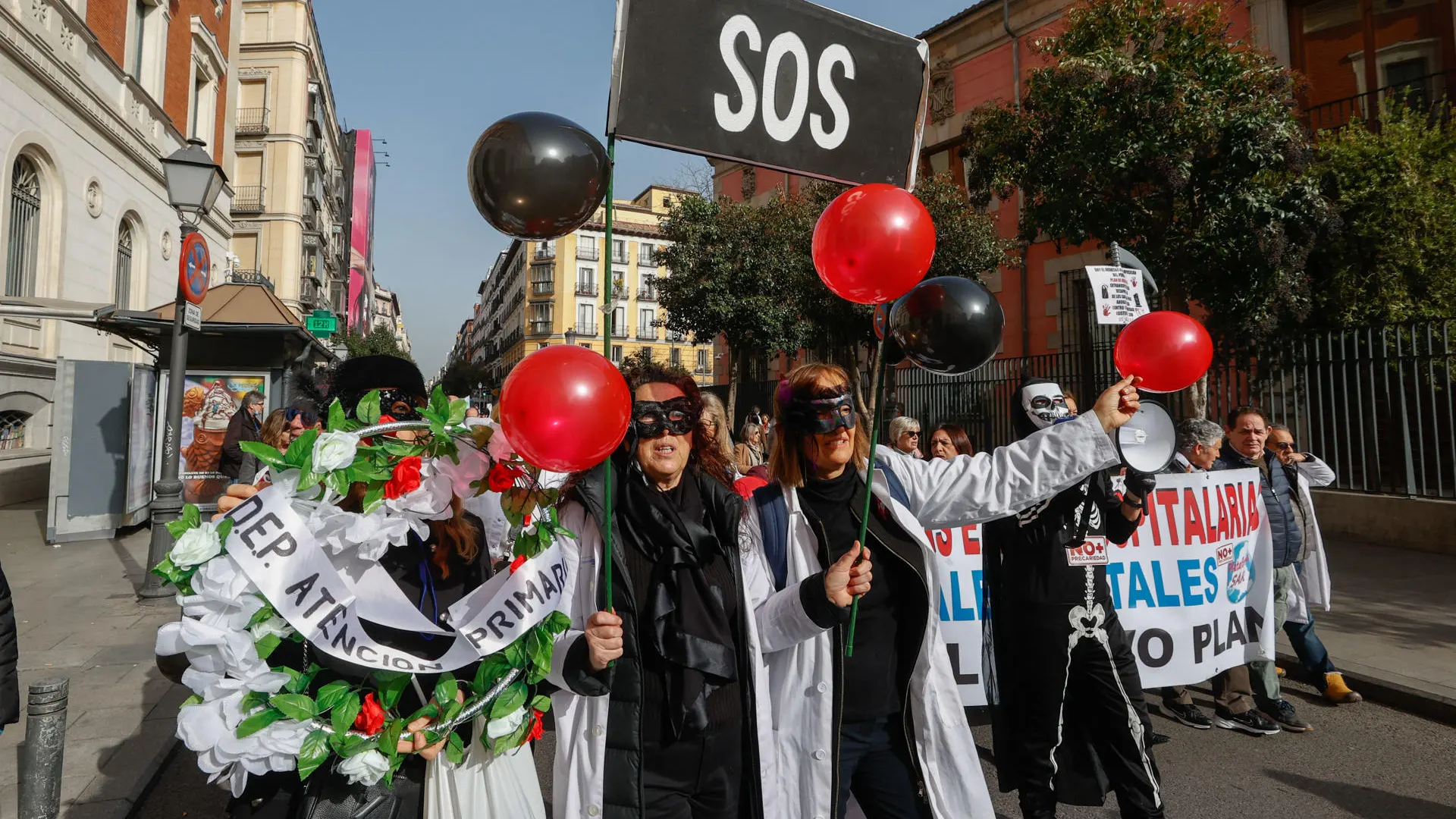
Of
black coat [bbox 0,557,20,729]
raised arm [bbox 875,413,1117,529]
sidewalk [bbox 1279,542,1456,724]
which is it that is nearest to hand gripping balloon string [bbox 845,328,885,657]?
raised arm [bbox 875,413,1117,529]

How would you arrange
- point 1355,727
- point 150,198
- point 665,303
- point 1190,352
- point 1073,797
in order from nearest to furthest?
point 1190,352 < point 1073,797 < point 1355,727 < point 150,198 < point 665,303

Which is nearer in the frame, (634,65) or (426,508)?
(426,508)

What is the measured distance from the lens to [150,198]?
1738cm

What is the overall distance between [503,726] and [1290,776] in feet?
12.9

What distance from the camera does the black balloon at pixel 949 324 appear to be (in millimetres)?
2293

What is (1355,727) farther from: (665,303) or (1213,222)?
(665,303)

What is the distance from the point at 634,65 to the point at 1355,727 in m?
5.27

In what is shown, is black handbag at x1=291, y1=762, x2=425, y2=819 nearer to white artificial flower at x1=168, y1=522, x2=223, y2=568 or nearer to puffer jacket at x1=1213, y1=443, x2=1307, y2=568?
white artificial flower at x1=168, y1=522, x2=223, y2=568

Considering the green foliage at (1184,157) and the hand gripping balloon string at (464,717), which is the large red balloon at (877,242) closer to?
the hand gripping balloon string at (464,717)

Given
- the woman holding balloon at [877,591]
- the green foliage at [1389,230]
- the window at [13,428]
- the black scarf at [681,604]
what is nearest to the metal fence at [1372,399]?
the green foliage at [1389,230]

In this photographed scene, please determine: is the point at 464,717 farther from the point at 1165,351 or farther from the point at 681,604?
the point at 1165,351

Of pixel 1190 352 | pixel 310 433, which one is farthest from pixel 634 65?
pixel 1190 352

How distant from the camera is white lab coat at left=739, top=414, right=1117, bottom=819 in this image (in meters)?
2.34

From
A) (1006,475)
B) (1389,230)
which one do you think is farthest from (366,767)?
(1389,230)
